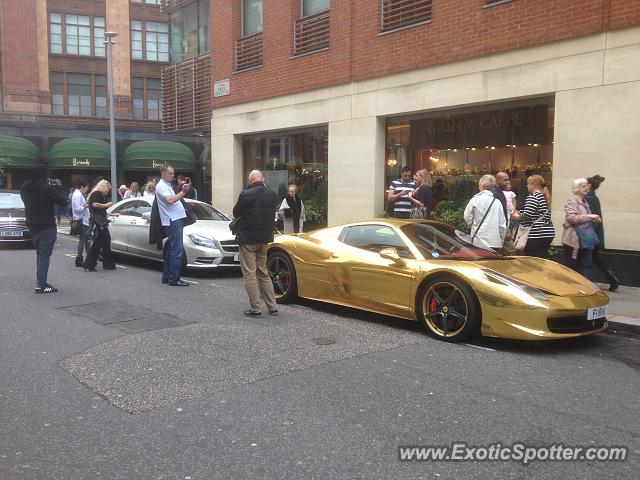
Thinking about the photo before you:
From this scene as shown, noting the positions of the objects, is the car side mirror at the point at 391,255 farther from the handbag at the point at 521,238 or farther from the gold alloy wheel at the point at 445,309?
the handbag at the point at 521,238

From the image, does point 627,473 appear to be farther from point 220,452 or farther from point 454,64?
point 454,64

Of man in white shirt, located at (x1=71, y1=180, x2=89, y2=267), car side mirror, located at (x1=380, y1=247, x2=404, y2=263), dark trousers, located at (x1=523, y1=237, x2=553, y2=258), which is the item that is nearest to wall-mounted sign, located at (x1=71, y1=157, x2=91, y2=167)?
man in white shirt, located at (x1=71, y1=180, x2=89, y2=267)

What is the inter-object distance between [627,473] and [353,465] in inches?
58.5

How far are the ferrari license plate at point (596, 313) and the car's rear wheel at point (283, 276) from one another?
3.55 metres

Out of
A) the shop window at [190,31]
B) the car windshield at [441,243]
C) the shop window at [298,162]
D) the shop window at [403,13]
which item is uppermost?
the shop window at [190,31]

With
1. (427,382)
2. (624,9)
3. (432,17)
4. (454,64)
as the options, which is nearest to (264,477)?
(427,382)

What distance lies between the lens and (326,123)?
1407cm

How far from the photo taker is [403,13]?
1213cm

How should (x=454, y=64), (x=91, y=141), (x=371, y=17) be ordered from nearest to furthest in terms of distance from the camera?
(x=454, y=64) < (x=371, y=17) < (x=91, y=141)

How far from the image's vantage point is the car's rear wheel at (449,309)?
18.6 feet

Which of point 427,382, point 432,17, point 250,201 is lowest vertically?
point 427,382

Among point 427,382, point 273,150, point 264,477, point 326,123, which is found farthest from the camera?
point 273,150

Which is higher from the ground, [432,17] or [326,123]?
[432,17]

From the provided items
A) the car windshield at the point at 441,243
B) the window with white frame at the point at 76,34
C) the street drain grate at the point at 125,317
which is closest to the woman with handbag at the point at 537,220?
the car windshield at the point at 441,243
